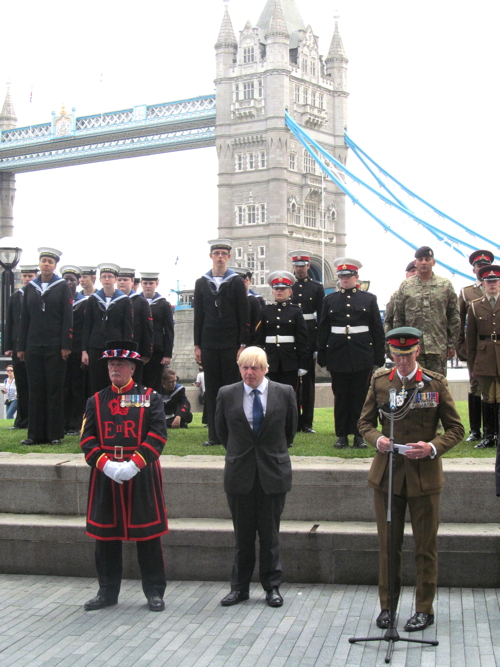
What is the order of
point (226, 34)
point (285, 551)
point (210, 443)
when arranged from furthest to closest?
point (226, 34)
point (210, 443)
point (285, 551)

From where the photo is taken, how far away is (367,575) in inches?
248

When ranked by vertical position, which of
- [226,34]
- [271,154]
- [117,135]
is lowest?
[271,154]

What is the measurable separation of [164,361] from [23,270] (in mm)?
1946

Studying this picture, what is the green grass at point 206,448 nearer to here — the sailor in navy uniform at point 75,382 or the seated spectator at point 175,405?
the seated spectator at point 175,405

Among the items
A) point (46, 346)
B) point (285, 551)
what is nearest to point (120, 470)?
Result: point (285, 551)

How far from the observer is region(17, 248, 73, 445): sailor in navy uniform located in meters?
8.52

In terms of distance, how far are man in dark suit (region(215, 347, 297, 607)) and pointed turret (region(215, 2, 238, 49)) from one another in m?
68.3

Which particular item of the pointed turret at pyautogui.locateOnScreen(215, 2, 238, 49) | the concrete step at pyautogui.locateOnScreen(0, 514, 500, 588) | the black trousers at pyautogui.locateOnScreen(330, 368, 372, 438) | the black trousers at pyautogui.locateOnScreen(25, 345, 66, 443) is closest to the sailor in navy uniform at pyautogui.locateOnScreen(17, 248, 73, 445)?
the black trousers at pyautogui.locateOnScreen(25, 345, 66, 443)

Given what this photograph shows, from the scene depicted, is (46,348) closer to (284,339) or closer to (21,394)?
(21,394)

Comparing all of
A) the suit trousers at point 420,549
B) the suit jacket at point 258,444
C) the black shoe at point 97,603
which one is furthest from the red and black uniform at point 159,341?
the suit trousers at point 420,549

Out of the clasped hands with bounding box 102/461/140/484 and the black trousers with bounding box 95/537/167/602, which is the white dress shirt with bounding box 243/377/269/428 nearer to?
the clasped hands with bounding box 102/461/140/484

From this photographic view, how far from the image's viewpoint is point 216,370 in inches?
330

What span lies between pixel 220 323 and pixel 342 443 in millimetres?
1638

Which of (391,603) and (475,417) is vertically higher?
(475,417)
